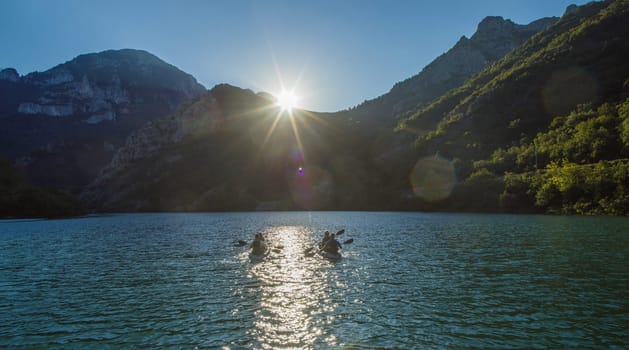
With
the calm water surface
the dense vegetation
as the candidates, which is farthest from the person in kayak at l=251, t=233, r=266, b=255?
the dense vegetation

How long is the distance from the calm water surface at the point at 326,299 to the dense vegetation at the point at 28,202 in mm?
129298

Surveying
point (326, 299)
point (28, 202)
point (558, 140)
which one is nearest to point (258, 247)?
point (326, 299)

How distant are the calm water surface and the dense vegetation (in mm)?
129298

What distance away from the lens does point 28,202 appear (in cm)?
14375

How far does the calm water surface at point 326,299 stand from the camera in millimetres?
16469

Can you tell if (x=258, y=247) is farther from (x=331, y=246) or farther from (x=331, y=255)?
(x=331, y=255)

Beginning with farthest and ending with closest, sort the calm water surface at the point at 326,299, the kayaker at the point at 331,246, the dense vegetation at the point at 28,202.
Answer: the dense vegetation at the point at 28,202
the kayaker at the point at 331,246
the calm water surface at the point at 326,299

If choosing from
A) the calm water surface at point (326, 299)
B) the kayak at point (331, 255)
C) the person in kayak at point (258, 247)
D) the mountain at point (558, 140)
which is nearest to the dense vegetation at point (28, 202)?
the calm water surface at point (326, 299)

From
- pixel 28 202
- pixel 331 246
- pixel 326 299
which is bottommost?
pixel 326 299

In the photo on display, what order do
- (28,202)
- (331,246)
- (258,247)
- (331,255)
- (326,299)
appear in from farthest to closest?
1. (28,202)
2. (258,247)
3. (331,246)
4. (331,255)
5. (326,299)

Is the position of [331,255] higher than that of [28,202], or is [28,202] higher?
[28,202]

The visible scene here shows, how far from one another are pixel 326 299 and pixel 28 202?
16860 cm

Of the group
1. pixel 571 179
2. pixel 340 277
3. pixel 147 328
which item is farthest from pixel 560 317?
pixel 571 179

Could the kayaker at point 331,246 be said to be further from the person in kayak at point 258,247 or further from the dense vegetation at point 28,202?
the dense vegetation at point 28,202
